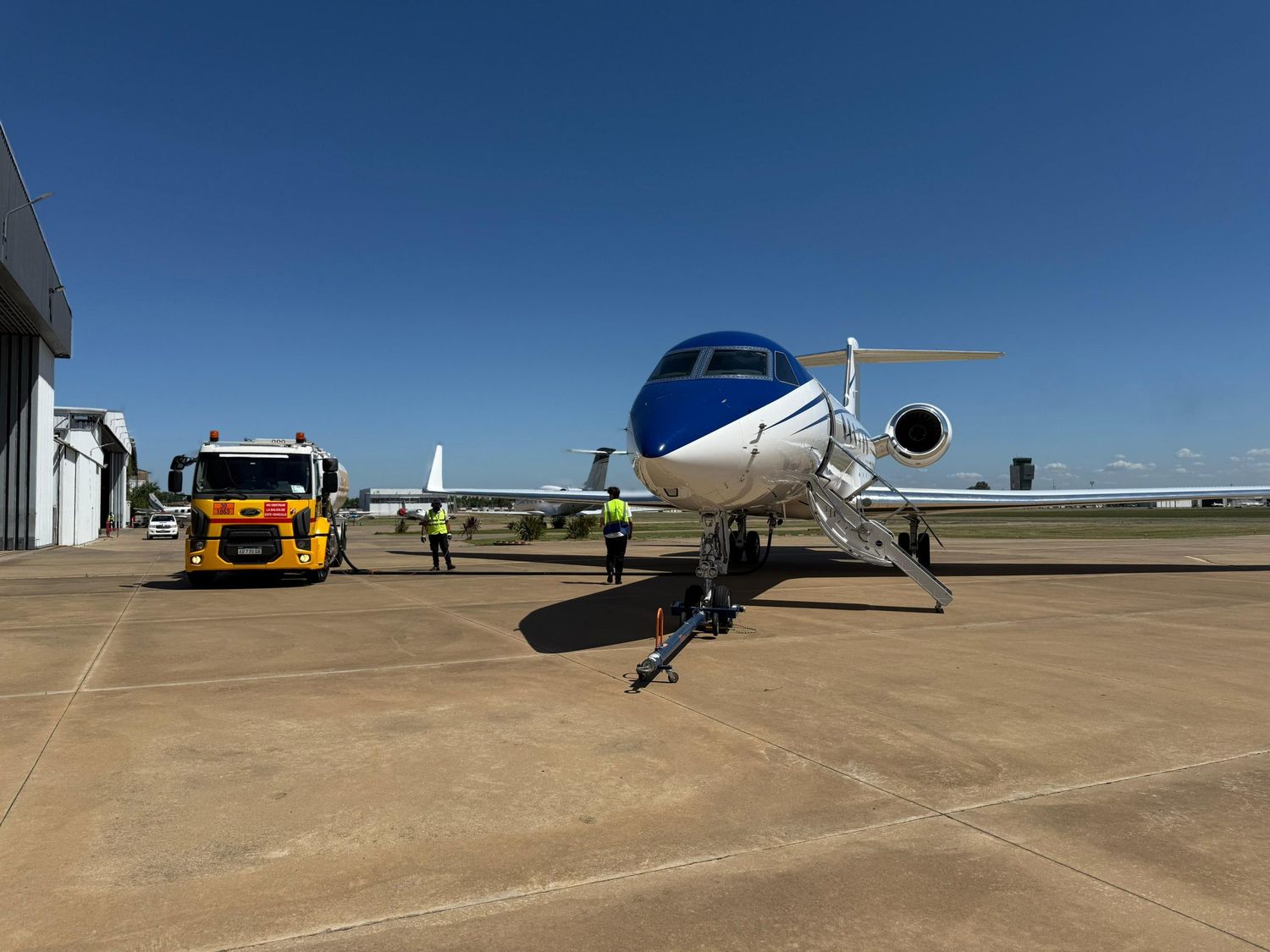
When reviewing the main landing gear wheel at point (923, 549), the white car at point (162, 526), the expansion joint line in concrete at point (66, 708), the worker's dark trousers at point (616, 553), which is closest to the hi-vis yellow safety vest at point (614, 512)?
the worker's dark trousers at point (616, 553)

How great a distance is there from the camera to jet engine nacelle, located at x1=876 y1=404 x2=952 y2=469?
15797 millimetres

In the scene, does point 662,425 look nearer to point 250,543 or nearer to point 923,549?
point 250,543

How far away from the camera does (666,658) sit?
21.0ft

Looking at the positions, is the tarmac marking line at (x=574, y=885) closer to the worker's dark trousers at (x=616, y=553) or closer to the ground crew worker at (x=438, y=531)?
the worker's dark trousers at (x=616, y=553)

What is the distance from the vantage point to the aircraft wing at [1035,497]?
15.4 metres

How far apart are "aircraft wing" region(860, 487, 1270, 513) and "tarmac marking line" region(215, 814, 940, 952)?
1202cm

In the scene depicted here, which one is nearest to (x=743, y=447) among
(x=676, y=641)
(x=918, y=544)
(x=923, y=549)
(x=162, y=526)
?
(x=676, y=641)

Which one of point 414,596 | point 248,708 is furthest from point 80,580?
point 248,708

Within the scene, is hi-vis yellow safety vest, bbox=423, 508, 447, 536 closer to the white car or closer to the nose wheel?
the nose wheel

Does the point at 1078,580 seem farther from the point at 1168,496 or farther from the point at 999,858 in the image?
the point at 999,858

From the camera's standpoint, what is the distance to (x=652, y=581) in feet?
48.3

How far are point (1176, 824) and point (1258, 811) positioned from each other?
491 mm

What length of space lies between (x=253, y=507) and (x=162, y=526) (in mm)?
30813

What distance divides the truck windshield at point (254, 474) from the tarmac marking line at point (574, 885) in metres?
12.1
